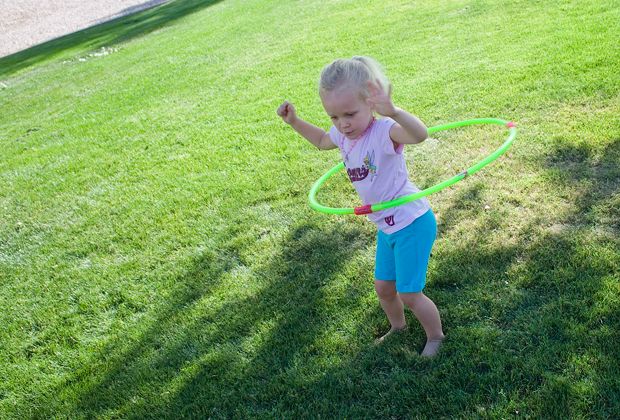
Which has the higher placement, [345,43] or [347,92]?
[347,92]

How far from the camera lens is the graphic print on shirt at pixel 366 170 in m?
2.65

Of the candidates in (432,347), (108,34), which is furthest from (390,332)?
(108,34)

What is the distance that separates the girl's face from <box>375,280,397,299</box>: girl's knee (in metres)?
0.82

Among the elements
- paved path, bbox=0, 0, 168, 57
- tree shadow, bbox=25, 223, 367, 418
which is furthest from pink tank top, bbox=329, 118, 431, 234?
paved path, bbox=0, 0, 168, 57

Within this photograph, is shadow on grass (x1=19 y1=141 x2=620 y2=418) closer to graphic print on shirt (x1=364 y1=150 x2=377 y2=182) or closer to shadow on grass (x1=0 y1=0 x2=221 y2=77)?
graphic print on shirt (x1=364 y1=150 x2=377 y2=182)

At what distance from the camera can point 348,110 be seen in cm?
251

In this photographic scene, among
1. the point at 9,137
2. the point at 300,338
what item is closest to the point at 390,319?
the point at 300,338

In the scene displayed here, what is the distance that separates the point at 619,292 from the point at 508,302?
0.57m

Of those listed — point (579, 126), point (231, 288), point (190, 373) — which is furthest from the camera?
point (579, 126)

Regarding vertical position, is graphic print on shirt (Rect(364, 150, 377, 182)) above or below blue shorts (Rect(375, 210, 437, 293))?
above

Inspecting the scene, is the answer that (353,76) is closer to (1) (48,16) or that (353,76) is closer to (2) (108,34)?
(2) (108,34)

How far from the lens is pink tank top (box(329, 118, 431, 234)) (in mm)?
2609

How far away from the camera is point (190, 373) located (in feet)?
10.3

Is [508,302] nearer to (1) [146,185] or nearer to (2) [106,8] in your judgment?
(1) [146,185]
